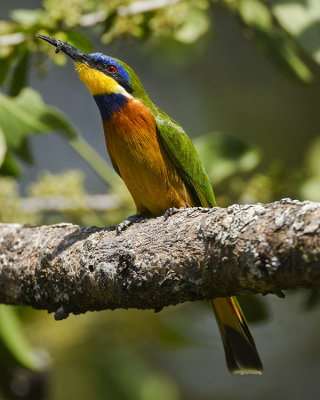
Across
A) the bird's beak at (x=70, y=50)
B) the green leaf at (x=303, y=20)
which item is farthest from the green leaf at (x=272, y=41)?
the bird's beak at (x=70, y=50)

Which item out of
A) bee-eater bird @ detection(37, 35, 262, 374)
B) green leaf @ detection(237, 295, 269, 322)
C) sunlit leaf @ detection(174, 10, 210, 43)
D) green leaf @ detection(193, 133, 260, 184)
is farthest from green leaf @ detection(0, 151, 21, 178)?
green leaf @ detection(237, 295, 269, 322)

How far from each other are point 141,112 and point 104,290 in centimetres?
108

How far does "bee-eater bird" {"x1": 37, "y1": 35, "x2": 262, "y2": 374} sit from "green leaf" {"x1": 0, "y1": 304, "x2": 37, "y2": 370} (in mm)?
779

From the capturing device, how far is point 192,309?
4.14 meters

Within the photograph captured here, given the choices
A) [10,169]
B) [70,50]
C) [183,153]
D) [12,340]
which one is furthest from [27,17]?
[12,340]

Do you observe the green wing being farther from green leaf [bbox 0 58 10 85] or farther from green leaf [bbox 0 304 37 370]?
green leaf [bbox 0 304 37 370]

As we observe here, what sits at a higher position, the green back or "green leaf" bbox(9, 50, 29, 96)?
"green leaf" bbox(9, 50, 29, 96)

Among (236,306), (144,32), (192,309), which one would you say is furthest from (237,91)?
(236,306)

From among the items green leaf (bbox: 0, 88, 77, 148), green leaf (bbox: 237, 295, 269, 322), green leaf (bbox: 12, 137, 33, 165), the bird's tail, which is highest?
green leaf (bbox: 0, 88, 77, 148)

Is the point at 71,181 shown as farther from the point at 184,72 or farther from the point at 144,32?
the point at 184,72

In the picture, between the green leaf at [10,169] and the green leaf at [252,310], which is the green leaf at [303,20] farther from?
the green leaf at [10,169]

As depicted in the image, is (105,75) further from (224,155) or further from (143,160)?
(224,155)

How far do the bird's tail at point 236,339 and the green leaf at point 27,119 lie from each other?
1.04 m

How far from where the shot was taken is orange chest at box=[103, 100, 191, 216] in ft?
9.51
